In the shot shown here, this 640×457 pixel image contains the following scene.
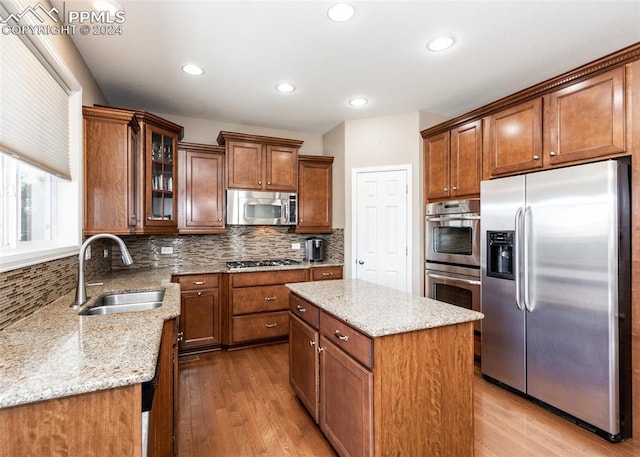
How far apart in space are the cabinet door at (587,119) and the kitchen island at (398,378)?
148 cm

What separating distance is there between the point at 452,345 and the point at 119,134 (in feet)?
9.09

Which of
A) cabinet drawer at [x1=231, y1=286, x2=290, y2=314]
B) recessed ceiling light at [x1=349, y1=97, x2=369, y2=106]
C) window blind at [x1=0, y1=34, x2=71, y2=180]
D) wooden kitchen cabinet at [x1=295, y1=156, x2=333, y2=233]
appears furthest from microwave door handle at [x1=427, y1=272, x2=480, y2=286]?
window blind at [x1=0, y1=34, x2=71, y2=180]

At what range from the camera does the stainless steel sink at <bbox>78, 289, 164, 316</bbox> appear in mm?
2014

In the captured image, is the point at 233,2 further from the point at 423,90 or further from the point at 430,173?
the point at 430,173

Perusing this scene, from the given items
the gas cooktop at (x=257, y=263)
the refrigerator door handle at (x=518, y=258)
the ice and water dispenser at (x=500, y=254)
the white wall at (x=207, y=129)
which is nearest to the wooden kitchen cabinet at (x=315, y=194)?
the gas cooktop at (x=257, y=263)

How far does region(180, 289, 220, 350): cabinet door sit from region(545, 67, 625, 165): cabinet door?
3309 millimetres

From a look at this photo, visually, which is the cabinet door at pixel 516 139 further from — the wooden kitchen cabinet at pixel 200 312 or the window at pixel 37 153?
the window at pixel 37 153

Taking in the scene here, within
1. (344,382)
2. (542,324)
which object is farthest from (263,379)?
(542,324)

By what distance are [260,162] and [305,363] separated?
2.41m

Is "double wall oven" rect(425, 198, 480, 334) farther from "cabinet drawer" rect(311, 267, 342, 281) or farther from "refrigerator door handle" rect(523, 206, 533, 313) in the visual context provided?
"cabinet drawer" rect(311, 267, 342, 281)

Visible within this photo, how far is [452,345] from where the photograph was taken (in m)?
1.59

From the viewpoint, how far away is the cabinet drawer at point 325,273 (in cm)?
383

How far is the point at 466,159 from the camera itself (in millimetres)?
3100

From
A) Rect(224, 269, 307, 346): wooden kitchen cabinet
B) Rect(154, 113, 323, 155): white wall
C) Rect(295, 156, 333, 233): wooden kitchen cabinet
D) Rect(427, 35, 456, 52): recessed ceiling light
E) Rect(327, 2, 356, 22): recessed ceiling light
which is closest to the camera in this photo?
Rect(327, 2, 356, 22): recessed ceiling light
